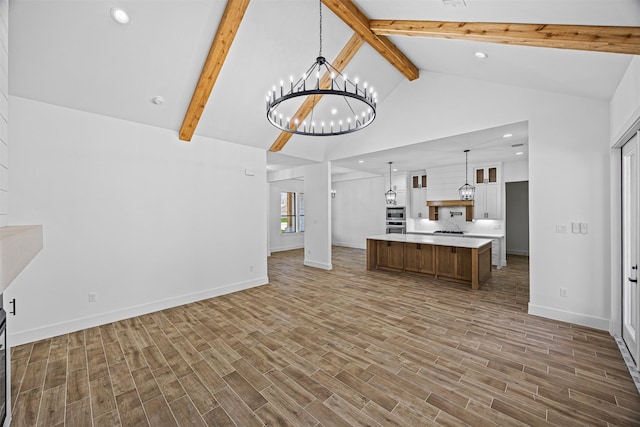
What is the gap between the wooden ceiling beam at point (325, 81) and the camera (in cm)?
414

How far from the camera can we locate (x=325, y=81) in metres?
4.71

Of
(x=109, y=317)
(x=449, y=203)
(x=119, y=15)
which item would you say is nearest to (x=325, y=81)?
(x=119, y=15)

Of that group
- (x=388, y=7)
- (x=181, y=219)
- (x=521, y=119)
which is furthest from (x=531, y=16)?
(x=181, y=219)

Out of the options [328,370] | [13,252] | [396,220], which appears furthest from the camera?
[396,220]

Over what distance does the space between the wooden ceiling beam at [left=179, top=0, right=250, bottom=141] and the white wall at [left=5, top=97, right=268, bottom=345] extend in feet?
1.63

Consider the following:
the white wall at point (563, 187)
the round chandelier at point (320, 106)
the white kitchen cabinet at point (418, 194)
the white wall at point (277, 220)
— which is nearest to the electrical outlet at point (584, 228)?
the white wall at point (563, 187)

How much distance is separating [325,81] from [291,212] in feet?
22.8

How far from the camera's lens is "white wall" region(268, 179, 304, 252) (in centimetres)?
1020

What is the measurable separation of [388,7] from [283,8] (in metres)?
1.27

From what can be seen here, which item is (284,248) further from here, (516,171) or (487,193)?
(516,171)

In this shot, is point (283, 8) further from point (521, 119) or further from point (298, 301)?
point (298, 301)

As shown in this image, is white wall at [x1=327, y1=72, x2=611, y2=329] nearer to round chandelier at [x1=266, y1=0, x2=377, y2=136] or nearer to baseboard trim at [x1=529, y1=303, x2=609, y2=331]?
baseboard trim at [x1=529, y1=303, x2=609, y2=331]

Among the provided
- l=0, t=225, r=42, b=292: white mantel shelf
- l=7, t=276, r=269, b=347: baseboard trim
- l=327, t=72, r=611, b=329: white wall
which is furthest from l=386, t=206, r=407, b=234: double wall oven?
l=0, t=225, r=42, b=292: white mantel shelf

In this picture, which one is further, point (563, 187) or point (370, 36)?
point (370, 36)
